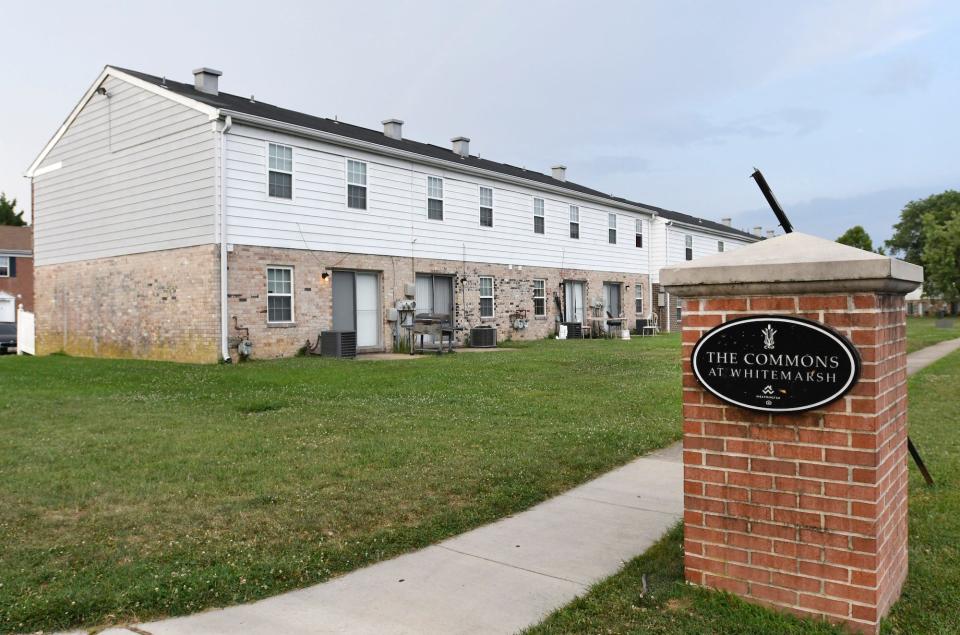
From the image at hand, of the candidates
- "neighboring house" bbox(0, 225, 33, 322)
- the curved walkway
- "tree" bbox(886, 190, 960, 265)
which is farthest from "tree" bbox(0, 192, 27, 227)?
"tree" bbox(886, 190, 960, 265)

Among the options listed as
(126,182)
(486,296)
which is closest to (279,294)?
(126,182)

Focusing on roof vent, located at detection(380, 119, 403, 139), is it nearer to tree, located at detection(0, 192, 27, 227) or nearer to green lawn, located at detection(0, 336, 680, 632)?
green lawn, located at detection(0, 336, 680, 632)

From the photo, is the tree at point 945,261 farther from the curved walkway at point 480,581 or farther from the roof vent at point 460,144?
the curved walkway at point 480,581

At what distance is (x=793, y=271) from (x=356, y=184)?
1676 centimetres

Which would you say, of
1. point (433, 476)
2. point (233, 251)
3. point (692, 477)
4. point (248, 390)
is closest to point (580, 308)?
point (233, 251)

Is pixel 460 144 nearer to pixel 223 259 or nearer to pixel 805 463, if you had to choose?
pixel 223 259

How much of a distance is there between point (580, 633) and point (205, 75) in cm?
1958

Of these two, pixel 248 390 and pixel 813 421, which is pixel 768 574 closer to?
pixel 813 421

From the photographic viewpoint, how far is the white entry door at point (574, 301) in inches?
1082

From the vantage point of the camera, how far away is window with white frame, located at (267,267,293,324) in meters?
16.8

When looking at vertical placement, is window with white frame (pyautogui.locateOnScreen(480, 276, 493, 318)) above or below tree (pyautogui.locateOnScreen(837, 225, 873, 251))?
below

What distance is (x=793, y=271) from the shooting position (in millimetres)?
3186

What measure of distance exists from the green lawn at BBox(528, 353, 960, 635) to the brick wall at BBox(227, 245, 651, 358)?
1348cm

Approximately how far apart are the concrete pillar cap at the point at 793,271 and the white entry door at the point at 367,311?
1597cm
